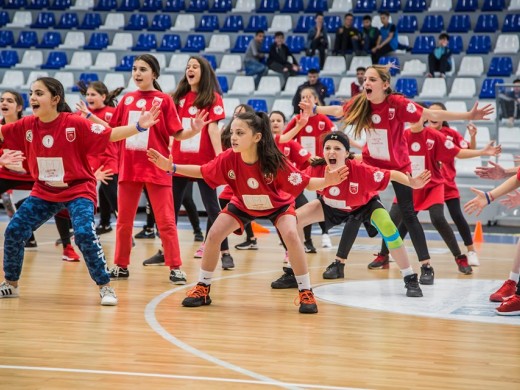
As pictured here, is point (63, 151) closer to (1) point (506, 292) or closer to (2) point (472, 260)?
(1) point (506, 292)

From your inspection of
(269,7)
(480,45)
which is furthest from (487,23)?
(269,7)

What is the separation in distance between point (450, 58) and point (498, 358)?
1274 centimetres

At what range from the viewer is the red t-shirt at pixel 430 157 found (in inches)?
351

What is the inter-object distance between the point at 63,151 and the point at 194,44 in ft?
44.2

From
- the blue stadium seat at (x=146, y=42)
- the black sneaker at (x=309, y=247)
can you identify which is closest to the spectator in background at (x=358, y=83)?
the blue stadium seat at (x=146, y=42)

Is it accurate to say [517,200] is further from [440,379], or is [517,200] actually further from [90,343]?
[90,343]

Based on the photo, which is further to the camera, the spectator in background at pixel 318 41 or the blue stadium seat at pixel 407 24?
the blue stadium seat at pixel 407 24

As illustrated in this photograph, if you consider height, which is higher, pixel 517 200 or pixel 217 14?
pixel 217 14

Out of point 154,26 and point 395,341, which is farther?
point 154,26

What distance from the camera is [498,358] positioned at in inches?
193

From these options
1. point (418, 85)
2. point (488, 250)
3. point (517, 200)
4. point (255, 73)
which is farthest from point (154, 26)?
point (517, 200)

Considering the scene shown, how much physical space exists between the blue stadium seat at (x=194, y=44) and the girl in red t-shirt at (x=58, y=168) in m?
13.2

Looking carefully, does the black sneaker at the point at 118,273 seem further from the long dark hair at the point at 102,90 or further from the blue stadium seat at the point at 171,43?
the blue stadium seat at the point at 171,43

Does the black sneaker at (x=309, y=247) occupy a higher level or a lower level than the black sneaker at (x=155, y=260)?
lower
